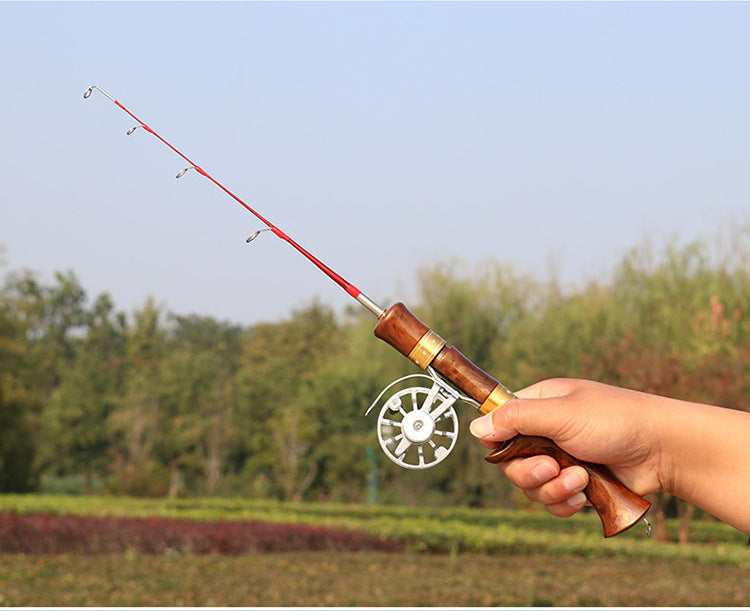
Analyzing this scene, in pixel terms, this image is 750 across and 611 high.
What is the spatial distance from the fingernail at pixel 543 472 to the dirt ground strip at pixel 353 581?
242 inches

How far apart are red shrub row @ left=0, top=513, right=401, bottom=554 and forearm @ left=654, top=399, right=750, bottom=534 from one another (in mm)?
9460

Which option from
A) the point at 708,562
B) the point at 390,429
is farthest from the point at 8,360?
the point at 390,429

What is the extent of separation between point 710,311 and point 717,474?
724 inches

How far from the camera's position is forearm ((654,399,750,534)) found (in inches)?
78.2

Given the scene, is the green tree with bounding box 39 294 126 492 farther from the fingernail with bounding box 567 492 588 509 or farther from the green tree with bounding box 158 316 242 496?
the fingernail with bounding box 567 492 588 509

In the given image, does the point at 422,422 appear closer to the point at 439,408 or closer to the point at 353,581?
the point at 439,408

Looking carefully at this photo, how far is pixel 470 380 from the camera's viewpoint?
1958 mm

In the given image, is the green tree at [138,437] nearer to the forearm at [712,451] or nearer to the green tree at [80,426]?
the green tree at [80,426]

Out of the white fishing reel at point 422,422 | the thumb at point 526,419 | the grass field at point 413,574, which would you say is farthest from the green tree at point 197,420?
the thumb at point 526,419

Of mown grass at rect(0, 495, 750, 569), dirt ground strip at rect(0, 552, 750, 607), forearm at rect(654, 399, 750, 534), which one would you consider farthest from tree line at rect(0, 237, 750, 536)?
forearm at rect(654, 399, 750, 534)

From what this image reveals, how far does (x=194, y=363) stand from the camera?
2495cm

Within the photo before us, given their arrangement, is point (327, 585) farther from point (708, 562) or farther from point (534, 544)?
point (708, 562)

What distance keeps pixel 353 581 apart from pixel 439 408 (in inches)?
288

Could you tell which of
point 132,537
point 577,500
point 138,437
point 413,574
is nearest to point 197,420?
point 138,437
